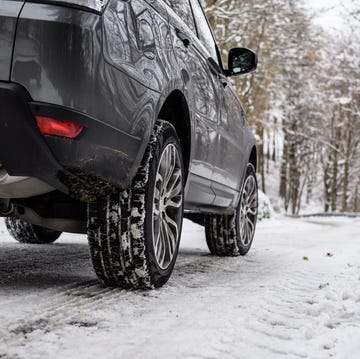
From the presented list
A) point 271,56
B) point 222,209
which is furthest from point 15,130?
point 271,56

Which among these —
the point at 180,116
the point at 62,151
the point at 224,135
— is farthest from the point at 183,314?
the point at 224,135

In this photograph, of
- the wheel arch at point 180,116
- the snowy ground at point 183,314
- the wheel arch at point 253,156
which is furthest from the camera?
the wheel arch at point 253,156

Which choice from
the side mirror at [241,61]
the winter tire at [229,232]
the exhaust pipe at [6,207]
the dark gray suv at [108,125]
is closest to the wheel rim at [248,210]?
the winter tire at [229,232]

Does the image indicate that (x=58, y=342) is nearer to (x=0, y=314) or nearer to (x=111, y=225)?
(x=0, y=314)

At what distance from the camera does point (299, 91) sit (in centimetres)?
3027

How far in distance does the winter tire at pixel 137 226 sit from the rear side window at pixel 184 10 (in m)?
0.83

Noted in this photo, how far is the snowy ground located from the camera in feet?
5.51

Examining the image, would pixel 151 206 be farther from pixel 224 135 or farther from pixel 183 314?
pixel 224 135

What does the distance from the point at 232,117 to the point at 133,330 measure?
102 inches

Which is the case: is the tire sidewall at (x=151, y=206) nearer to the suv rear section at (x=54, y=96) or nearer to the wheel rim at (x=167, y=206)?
the wheel rim at (x=167, y=206)

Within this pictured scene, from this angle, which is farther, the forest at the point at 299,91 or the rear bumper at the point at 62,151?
the forest at the point at 299,91

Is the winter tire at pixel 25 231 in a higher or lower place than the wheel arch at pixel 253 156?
lower

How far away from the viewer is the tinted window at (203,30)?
3.95 m

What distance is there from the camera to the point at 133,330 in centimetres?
190
